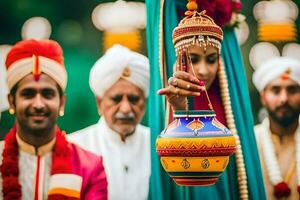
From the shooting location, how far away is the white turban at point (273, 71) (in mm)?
4527

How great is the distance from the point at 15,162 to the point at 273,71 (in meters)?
2.08

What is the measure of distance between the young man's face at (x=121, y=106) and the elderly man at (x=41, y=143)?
0.96ft

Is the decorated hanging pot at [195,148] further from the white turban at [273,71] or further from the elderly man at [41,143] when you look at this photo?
the white turban at [273,71]

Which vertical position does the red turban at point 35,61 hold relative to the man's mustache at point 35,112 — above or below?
above

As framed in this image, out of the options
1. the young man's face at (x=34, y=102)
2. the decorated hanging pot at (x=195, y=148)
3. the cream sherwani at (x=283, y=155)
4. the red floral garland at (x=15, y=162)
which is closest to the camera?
the decorated hanging pot at (x=195, y=148)

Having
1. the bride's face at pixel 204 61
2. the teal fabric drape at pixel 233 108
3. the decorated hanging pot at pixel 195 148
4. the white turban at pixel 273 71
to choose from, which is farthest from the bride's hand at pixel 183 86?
the white turban at pixel 273 71

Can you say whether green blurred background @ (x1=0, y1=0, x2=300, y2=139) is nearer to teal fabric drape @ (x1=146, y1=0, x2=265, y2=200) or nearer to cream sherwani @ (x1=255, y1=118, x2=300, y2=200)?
teal fabric drape @ (x1=146, y1=0, x2=265, y2=200)

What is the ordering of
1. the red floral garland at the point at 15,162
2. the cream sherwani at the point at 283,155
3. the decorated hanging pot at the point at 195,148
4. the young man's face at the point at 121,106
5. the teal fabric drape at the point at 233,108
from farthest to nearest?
the cream sherwani at the point at 283,155
the young man's face at the point at 121,106
the red floral garland at the point at 15,162
the teal fabric drape at the point at 233,108
the decorated hanging pot at the point at 195,148

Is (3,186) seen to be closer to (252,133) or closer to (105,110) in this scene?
(105,110)

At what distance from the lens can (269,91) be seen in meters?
4.55

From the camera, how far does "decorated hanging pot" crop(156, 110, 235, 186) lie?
286cm

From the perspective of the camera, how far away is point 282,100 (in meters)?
4.52

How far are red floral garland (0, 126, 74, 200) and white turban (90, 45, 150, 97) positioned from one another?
474 millimetres

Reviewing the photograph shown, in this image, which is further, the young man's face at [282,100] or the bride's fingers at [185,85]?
the young man's face at [282,100]
